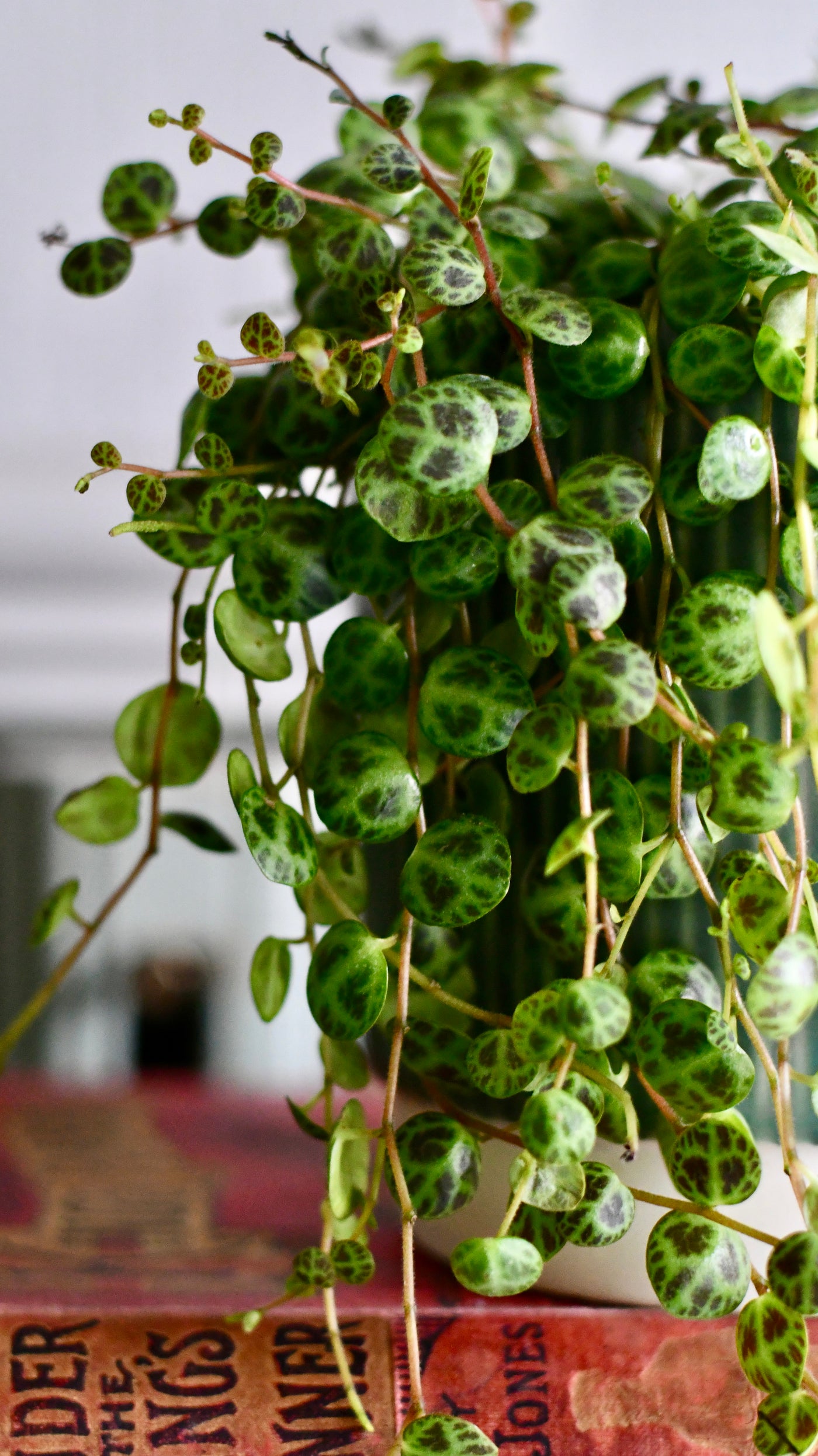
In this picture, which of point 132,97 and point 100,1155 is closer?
point 100,1155

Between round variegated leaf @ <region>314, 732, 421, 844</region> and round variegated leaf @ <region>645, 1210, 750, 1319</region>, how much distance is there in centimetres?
12

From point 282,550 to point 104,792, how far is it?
0.45 ft

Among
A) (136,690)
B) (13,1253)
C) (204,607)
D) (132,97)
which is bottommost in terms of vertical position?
(13,1253)

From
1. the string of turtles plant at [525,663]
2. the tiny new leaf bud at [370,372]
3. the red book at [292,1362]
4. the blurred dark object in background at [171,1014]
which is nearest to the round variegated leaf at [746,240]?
the string of turtles plant at [525,663]

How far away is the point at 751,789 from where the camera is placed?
0.26m

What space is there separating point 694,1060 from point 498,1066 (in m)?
0.05

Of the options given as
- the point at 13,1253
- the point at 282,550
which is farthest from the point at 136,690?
the point at 282,550

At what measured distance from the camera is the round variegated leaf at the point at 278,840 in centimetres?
30

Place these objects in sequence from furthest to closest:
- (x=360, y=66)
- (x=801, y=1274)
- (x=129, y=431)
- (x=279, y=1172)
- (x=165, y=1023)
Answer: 1. (x=165, y=1023)
2. (x=129, y=431)
3. (x=360, y=66)
4. (x=279, y=1172)
5. (x=801, y=1274)

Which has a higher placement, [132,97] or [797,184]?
[132,97]

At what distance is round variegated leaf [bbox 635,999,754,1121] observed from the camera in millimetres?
292

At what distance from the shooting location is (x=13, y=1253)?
460mm

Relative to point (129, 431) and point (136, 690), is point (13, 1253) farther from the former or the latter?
point (136, 690)

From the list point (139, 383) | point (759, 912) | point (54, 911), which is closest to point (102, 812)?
point (54, 911)
